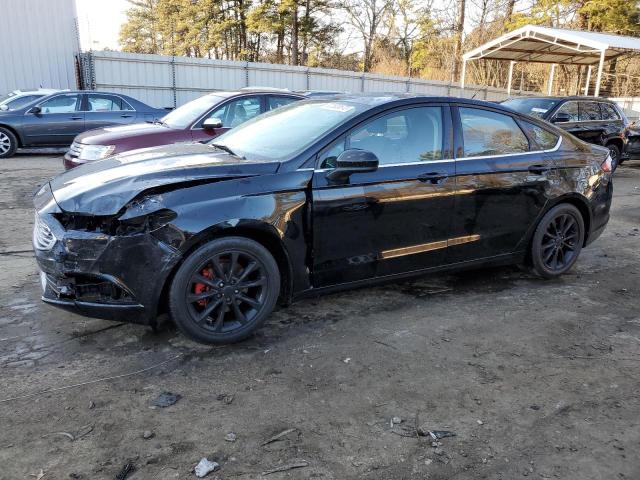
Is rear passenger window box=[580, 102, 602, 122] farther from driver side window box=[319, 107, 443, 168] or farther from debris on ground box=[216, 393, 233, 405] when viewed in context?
debris on ground box=[216, 393, 233, 405]

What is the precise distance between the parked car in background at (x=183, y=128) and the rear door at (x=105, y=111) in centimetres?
447

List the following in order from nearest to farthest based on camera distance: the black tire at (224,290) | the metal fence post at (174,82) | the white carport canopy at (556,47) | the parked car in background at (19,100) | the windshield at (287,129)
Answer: the black tire at (224,290)
the windshield at (287,129)
the parked car in background at (19,100)
the white carport canopy at (556,47)
the metal fence post at (174,82)

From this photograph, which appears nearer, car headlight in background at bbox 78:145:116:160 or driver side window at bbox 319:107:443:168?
driver side window at bbox 319:107:443:168

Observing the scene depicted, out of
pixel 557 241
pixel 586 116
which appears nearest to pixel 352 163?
pixel 557 241

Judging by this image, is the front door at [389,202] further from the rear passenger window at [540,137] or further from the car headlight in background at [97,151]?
the car headlight in background at [97,151]

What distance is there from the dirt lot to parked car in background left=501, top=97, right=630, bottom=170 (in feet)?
25.5

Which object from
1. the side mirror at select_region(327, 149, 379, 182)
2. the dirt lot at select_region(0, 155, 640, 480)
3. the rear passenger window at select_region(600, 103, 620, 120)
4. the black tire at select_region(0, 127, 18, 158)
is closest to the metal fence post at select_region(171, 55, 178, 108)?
the black tire at select_region(0, 127, 18, 158)

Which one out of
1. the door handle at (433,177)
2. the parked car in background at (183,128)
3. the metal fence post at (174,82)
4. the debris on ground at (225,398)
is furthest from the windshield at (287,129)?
the metal fence post at (174,82)

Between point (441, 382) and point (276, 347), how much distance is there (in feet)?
3.56

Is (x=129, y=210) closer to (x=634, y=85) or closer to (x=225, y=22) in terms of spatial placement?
(x=634, y=85)

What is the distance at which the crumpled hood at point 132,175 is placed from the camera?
322cm

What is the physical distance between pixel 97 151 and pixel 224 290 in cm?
447

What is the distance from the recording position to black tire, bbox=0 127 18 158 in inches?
459

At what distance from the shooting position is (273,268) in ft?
11.7
